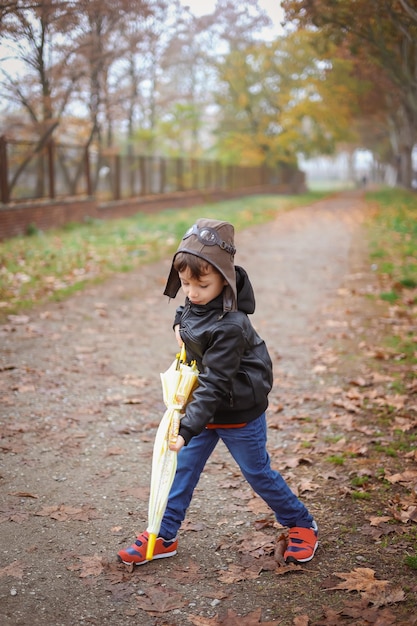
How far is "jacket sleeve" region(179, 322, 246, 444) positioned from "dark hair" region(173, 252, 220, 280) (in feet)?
0.81

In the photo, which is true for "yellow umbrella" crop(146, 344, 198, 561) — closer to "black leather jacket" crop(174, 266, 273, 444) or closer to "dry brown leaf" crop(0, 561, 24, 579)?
"black leather jacket" crop(174, 266, 273, 444)

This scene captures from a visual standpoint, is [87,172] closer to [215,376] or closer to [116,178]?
[116,178]

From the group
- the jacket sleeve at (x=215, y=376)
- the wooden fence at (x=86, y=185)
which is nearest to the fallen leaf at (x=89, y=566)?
the jacket sleeve at (x=215, y=376)

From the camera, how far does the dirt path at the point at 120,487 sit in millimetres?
2883

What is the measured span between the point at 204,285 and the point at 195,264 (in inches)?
4.3

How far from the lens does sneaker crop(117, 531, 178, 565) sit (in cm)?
312

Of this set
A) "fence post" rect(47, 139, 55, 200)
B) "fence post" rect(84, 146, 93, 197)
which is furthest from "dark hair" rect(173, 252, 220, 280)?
"fence post" rect(84, 146, 93, 197)

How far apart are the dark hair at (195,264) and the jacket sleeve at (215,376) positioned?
246mm

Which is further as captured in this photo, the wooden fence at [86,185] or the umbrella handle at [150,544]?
the wooden fence at [86,185]

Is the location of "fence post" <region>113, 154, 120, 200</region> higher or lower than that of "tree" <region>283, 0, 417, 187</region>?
lower

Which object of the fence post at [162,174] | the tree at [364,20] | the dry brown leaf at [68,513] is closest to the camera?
the dry brown leaf at [68,513]

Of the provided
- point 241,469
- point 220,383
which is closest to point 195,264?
point 220,383

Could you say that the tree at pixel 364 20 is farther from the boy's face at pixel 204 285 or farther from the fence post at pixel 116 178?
the fence post at pixel 116 178

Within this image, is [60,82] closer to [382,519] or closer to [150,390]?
[150,390]
